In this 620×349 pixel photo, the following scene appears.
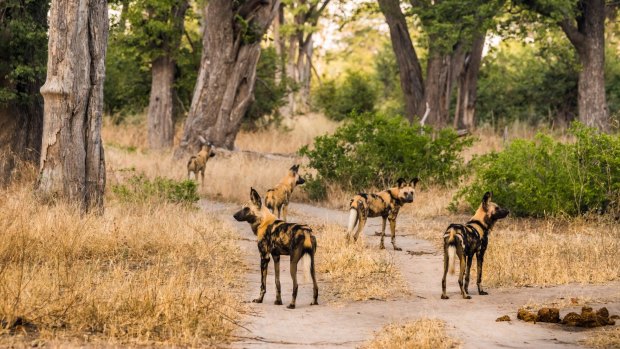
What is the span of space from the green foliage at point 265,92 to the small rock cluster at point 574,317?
83.1 feet

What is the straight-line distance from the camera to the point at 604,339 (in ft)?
23.5

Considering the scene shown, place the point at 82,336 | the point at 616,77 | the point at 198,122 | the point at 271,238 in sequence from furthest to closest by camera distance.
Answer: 1. the point at 616,77
2. the point at 198,122
3. the point at 271,238
4. the point at 82,336

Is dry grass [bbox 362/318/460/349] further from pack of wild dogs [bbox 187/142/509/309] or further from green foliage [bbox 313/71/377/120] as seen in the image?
green foliage [bbox 313/71/377/120]

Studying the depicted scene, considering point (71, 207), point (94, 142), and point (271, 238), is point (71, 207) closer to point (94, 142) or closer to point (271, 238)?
point (94, 142)

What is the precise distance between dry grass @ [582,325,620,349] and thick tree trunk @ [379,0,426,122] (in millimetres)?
20599

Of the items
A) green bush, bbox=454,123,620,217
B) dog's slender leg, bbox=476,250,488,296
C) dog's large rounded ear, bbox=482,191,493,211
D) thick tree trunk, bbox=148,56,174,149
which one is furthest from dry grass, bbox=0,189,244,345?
thick tree trunk, bbox=148,56,174,149

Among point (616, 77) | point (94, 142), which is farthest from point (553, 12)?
point (94, 142)

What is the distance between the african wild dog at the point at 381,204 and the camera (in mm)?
12062

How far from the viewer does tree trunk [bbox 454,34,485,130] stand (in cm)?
3173

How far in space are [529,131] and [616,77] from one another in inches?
315

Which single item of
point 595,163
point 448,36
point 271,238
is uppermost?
point 448,36

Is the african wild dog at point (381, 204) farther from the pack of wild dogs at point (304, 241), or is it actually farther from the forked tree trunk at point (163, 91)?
the forked tree trunk at point (163, 91)

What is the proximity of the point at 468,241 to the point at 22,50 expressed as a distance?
11555 mm

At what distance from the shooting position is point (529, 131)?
2938 centimetres
